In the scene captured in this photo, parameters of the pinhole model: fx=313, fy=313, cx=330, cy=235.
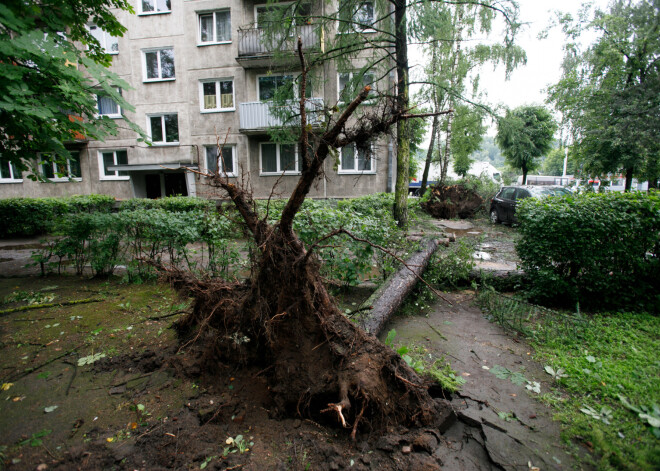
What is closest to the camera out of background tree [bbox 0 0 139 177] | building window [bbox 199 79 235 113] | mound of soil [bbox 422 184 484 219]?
background tree [bbox 0 0 139 177]

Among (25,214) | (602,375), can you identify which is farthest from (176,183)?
(602,375)

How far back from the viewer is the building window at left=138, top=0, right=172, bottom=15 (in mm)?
16297

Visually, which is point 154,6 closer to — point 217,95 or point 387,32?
point 217,95

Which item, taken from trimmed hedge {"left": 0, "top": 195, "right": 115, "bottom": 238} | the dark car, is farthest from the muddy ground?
the dark car

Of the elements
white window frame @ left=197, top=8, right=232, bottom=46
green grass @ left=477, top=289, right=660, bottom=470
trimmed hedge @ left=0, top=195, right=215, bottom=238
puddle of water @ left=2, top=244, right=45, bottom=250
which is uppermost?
white window frame @ left=197, top=8, right=232, bottom=46

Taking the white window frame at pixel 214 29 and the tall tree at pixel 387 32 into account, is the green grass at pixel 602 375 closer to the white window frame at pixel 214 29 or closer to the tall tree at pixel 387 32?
the tall tree at pixel 387 32

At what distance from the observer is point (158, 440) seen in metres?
2.44

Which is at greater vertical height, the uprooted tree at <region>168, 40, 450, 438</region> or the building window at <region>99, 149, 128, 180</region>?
the building window at <region>99, 149, 128, 180</region>

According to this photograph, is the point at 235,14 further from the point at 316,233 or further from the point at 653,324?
the point at 653,324

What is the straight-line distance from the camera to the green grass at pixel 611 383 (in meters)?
2.20

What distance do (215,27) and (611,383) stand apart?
19.7 metres

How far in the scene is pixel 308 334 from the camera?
292 cm

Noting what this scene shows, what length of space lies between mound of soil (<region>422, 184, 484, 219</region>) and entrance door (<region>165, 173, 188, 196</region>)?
13.8 m

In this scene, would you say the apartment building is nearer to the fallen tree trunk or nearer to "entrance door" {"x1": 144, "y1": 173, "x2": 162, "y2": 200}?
"entrance door" {"x1": 144, "y1": 173, "x2": 162, "y2": 200}
